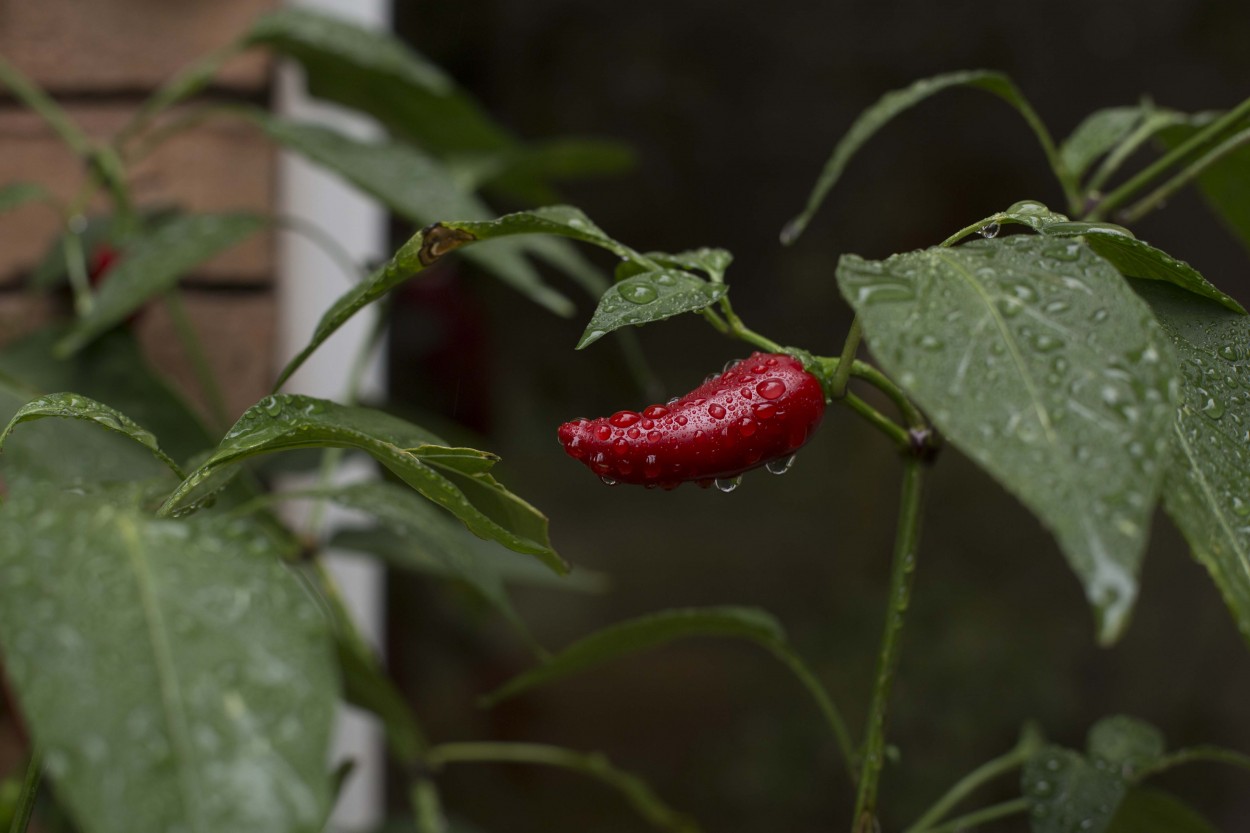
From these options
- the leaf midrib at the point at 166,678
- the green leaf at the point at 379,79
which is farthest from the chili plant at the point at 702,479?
the green leaf at the point at 379,79

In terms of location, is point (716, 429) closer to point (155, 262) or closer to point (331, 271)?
point (155, 262)

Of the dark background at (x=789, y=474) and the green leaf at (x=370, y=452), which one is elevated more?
the green leaf at (x=370, y=452)

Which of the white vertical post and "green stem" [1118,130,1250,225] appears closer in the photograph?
"green stem" [1118,130,1250,225]

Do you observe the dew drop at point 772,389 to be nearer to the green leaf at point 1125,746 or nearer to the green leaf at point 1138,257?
A: the green leaf at point 1138,257

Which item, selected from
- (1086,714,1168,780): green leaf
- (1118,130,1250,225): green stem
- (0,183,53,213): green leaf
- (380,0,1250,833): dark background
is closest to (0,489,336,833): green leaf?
(1086,714,1168,780): green leaf

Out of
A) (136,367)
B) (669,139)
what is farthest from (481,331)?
(136,367)

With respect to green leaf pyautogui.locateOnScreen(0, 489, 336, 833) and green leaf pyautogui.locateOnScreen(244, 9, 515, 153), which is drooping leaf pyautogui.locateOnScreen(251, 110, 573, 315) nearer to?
green leaf pyautogui.locateOnScreen(244, 9, 515, 153)

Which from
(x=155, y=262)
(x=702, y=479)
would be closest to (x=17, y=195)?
(x=155, y=262)
